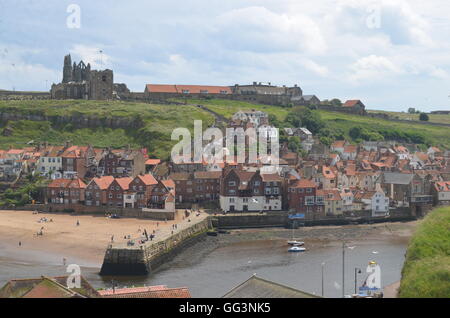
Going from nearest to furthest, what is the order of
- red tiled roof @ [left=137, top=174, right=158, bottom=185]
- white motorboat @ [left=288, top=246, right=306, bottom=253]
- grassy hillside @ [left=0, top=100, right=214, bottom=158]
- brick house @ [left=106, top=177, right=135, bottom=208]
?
1. white motorboat @ [left=288, top=246, right=306, bottom=253]
2. red tiled roof @ [left=137, top=174, right=158, bottom=185]
3. brick house @ [left=106, top=177, right=135, bottom=208]
4. grassy hillside @ [left=0, top=100, right=214, bottom=158]

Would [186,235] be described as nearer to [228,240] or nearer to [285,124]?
[228,240]

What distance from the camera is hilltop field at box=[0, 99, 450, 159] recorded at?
337 ft

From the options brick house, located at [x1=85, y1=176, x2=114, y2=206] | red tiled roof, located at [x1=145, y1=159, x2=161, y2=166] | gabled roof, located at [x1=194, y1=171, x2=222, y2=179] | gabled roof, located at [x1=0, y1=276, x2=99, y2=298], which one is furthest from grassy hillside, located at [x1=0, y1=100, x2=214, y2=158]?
gabled roof, located at [x1=0, y1=276, x2=99, y2=298]

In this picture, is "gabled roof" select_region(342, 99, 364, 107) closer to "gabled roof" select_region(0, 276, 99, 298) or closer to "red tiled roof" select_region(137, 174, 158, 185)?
"red tiled roof" select_region(137, 174, 158, 185)

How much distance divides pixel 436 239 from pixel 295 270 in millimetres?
11548

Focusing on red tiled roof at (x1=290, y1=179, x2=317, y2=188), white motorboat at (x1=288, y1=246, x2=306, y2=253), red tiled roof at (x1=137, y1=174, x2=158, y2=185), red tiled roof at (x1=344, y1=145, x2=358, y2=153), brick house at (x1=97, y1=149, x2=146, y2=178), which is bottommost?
white motorboat at (x1=288, y1=246, x2=306, y2=253)

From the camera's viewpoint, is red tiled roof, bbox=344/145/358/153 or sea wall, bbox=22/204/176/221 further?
red tiled roof, bbox=344/145/358/153

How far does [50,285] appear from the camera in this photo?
2472 cm

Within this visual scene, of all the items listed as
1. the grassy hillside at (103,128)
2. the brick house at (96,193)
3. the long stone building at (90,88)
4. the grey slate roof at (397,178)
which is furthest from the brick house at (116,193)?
the long stone building at (90,88)

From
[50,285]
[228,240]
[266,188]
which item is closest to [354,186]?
[266,188]

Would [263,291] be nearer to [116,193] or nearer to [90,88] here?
[116,193]

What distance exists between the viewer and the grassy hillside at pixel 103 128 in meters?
102

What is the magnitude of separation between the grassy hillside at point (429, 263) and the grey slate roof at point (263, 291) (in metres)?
12.4

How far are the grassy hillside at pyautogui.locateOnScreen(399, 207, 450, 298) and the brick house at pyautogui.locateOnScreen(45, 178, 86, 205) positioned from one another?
4161 centimetres
